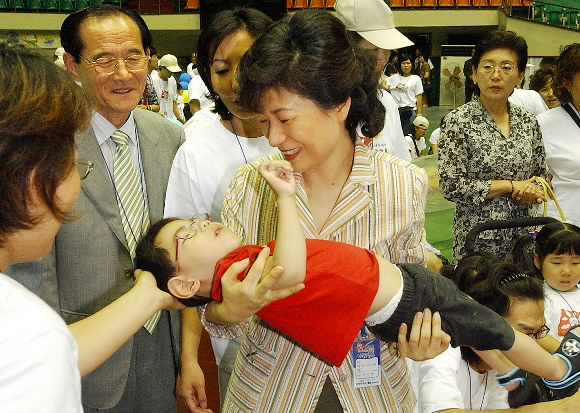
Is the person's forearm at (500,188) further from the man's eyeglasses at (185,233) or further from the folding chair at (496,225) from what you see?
the man's eyeglasses at (185,233)

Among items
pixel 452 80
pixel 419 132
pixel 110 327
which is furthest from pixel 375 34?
pixel 452 80

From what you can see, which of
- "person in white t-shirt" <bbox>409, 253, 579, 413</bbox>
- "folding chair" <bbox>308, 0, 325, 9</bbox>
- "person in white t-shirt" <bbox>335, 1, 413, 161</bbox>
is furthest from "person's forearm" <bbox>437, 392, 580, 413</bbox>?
"folding chair" <bbox>308, 0, 325, 9</bbox>

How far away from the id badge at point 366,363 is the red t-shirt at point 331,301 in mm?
118

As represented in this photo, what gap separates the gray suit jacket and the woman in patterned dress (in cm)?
194

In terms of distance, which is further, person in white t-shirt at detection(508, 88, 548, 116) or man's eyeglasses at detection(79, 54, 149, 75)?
person in white t-shirt at detection(508, 88, 548, 116)

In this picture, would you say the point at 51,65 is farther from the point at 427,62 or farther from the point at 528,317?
the point at 427,62

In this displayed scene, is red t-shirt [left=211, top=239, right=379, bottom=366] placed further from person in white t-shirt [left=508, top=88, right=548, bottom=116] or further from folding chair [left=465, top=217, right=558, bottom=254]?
person in white t-shirt [left=508, top=88, right=548, bottom=116]

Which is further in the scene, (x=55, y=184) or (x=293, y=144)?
(x=293, y=144)

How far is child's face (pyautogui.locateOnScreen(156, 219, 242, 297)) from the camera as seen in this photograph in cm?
203

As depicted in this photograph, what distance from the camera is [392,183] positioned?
1937 millimetres

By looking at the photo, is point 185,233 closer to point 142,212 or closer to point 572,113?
point 142,212

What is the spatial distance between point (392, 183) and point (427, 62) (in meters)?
18.9

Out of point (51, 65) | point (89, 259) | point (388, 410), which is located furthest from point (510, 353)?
point (51, 65)

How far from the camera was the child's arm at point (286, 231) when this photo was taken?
1.68 metres
